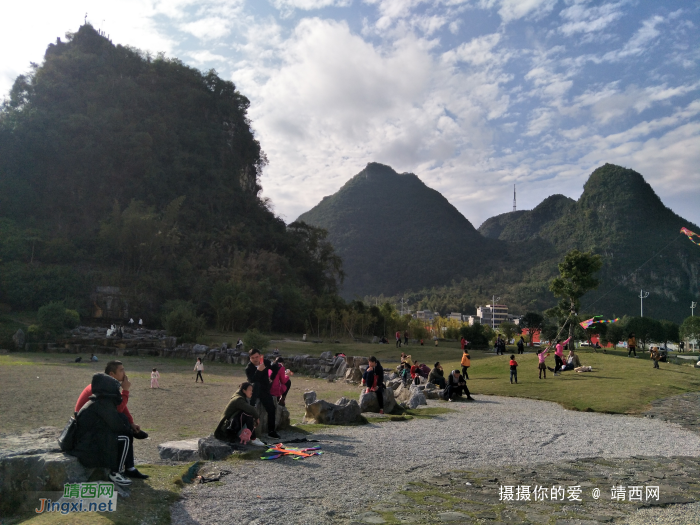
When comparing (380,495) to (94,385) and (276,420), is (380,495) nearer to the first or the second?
(94,385)

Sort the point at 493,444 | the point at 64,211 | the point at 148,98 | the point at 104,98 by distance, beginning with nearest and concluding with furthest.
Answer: the point at 493,444 → the point at 64,211 → the point at 104,98 → the point at 148,98

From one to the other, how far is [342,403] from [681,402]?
10193mm

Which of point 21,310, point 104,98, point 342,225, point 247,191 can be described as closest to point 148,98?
point 104,98

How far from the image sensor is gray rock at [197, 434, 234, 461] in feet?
22.8

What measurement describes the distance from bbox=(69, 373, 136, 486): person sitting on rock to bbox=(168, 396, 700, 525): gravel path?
0.85 meters

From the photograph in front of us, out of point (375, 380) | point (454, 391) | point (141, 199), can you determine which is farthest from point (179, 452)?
point (141, 199)

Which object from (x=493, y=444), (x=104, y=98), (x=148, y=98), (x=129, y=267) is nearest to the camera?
(x=493, y=444)

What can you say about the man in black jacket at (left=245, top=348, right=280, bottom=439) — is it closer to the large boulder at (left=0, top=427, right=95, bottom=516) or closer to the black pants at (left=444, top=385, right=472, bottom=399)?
the large boulder at (left=0, top=427, right=95, bottom=516)

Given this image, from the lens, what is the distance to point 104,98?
6481 cm

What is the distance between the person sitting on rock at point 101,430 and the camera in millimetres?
4992

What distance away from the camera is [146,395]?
14773 mm

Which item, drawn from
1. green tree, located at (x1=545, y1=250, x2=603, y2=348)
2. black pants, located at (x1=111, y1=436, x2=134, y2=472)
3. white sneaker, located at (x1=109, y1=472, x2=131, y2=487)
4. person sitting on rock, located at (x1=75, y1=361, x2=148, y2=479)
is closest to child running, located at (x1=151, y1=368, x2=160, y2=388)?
person sitting on rock, located at (x1=75, y1=361, x2=148, y2=479)

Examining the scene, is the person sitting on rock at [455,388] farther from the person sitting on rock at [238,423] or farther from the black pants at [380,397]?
the person sitting on rock at [238,423]

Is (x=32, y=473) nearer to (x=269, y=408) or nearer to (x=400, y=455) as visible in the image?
(x=269, y=408)
